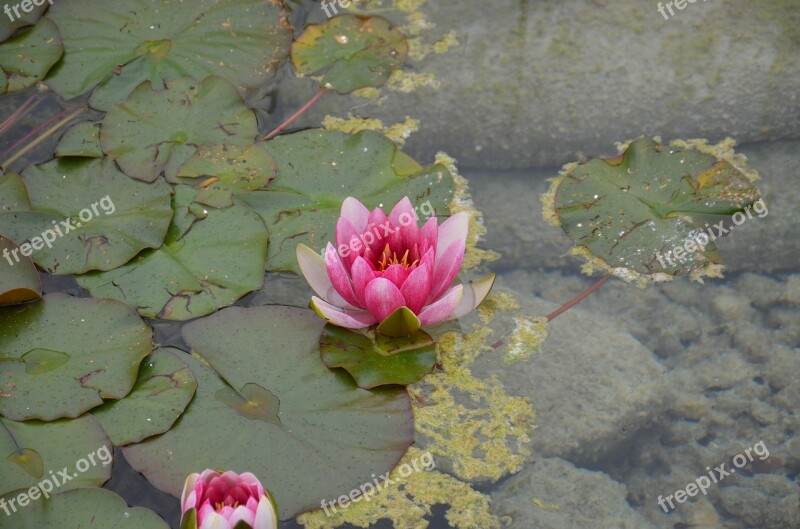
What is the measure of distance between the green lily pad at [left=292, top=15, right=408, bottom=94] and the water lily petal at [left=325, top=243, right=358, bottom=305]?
1345 mm

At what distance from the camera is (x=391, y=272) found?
7.77ft

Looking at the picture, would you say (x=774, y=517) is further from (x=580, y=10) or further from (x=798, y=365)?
(x=580, y=10)

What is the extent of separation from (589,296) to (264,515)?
5.70 feet

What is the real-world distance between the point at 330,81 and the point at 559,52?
1.19 meters

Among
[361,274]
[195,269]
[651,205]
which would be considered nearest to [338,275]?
[361,274]

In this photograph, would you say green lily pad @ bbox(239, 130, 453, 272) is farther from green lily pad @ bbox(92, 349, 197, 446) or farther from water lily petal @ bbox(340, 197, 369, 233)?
green lily pad @ bbox(92, 349, 197, 446)

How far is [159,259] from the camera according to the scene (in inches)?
108

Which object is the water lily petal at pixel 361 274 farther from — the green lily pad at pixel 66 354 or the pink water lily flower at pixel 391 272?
the green lily pad at pixel 66 354

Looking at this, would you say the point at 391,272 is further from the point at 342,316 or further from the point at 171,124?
the point at 171,124

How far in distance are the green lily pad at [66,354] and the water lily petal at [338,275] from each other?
0.72 m

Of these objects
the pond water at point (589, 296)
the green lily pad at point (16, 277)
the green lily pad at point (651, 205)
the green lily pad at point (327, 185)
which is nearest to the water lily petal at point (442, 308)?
the pond water at point (589, 296)

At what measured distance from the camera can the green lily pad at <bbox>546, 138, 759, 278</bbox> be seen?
2.90 m

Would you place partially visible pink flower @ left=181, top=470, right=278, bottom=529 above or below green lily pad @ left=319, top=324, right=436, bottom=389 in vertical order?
above

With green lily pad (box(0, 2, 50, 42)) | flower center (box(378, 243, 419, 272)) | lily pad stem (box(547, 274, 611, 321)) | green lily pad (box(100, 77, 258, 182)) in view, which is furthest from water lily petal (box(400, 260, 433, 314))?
green lily pad (box(0, 2, 50, 42))
